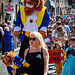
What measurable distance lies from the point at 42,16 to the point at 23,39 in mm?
687

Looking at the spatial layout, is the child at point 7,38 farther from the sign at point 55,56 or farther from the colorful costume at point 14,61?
the colorful costume at point 14,61

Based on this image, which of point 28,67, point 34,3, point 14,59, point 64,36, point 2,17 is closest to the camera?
point 28,67

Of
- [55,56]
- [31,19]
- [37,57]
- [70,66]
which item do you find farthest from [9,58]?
[55,56]

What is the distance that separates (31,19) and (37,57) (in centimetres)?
209

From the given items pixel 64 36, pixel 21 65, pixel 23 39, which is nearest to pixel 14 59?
pixel 21 65

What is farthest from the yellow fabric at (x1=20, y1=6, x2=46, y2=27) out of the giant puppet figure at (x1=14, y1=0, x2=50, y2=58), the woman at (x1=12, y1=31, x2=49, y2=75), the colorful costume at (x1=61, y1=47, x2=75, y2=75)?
the woman at (x1=12, y1=31, x2=49, y2=75)

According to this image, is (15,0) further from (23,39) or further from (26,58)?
(26,58)

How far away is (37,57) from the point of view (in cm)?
516

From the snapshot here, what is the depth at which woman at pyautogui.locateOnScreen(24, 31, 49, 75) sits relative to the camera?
5.12 m

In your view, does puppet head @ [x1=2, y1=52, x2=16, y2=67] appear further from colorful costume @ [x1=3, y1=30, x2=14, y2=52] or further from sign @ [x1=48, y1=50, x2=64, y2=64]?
colorful costume @ [x1=3, y1=30, x2=14, y2=52]

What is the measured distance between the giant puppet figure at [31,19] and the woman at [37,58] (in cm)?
171

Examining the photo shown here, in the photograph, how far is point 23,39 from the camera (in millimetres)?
6988

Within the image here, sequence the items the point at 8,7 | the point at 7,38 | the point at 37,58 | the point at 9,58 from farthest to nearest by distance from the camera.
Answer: the point at 8,7 → the point at 7,38 → the point at 9,58 → the point at 37,58

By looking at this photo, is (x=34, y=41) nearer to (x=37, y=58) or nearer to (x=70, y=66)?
(x=37, y=58)
